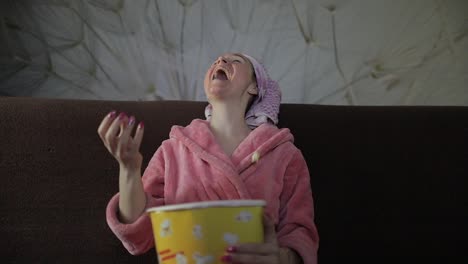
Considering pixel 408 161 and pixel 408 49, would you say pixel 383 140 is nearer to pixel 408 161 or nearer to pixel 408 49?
pixel 408 161

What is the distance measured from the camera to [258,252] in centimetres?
64

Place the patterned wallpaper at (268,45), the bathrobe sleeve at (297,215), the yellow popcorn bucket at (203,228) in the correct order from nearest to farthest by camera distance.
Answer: the yellow popcorn bucket at (203,228) < the bathrobe sleeve at (297,215) < the patterned wallpaper at (268,45)

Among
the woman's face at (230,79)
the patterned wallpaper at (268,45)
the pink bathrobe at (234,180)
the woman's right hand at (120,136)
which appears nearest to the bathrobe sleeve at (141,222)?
the pink bathrobe at (234,180)

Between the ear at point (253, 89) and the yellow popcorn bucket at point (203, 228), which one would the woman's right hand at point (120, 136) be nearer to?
the yellow popcorn bucket at point (203, 228)

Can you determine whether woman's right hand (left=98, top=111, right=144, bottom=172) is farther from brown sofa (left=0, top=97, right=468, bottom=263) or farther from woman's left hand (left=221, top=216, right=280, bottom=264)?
brown sofa (left=0, top=97, right=468, bottom=263)

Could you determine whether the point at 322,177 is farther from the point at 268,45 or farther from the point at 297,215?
the point at 268,45

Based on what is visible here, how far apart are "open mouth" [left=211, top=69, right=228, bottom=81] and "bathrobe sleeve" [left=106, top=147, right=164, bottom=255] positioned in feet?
0.89

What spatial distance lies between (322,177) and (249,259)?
23.5 inches

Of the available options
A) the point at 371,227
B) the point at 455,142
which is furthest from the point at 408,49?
the point at 371,227

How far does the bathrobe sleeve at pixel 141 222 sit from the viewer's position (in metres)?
0.80

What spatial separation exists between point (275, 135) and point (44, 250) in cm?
67

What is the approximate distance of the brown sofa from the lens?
1.08 m

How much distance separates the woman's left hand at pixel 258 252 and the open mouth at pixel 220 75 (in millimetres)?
453

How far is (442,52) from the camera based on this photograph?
1.64 meters
